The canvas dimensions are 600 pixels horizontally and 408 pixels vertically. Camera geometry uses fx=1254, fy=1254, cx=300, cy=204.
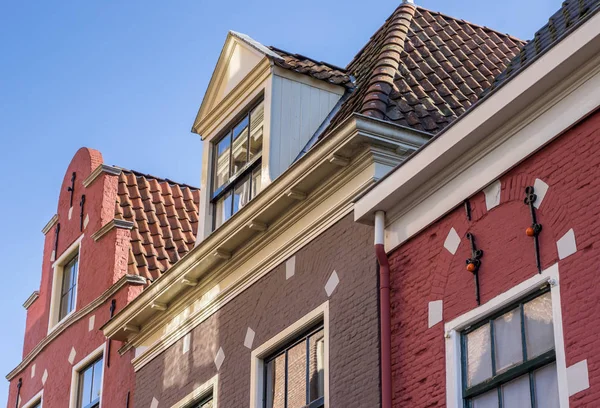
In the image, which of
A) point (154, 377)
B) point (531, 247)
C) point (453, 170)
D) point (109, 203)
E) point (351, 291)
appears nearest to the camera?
point (531, 247)

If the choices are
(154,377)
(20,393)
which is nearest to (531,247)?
(154,377)

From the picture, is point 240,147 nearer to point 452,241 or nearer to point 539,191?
point 452,241

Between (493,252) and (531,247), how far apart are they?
53cm

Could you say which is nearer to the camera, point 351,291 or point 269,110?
point 351,291

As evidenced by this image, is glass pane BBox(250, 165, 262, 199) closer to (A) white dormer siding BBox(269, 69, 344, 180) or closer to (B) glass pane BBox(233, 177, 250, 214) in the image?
(B) glass pane BBox(233, 177, 250, 214)

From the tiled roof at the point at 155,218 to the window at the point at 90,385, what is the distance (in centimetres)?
161

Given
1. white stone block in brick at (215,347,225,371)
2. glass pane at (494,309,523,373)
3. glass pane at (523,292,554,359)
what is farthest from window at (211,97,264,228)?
glass pane at (523,292,554,359)

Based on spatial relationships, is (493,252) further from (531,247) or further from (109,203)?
(109,203)

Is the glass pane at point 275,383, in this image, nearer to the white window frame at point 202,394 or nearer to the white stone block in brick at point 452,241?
the white window frame at point 202,394

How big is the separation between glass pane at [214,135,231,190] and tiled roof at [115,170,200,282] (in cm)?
325

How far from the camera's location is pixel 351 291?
13078 mm

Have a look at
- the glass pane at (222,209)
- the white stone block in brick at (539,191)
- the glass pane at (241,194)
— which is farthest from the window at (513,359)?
the glass pane at (222,209)

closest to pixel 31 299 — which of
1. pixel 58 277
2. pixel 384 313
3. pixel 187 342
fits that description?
pixel 58 277

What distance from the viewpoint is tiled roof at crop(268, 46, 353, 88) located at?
639 inches
